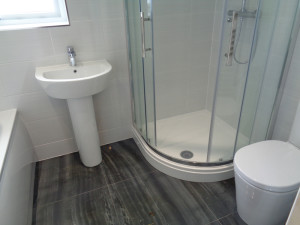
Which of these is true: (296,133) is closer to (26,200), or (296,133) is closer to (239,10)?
(239,10)

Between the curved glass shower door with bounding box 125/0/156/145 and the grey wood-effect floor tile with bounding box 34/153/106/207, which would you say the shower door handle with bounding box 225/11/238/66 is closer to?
the curved glass shower door with bounding box 125/0/156/145

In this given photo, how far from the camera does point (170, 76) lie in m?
2.28

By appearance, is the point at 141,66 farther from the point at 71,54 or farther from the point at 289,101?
the point at 289,101

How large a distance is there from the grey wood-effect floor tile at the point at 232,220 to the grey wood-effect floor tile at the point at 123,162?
689 mm

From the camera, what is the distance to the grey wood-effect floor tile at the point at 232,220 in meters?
1.47

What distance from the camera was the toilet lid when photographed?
118 centimetres

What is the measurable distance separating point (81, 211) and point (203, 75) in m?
1.77

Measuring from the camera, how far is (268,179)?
1202 millimetres

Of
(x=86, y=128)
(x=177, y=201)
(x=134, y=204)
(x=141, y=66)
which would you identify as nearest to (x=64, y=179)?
(x=86, y=128)

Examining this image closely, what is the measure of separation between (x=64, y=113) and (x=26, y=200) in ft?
2.55

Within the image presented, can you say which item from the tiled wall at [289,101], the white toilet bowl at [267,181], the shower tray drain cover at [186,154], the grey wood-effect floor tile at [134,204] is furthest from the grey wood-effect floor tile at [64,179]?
the tiled wall at [289,101]

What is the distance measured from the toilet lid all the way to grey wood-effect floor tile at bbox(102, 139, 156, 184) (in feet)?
2.77

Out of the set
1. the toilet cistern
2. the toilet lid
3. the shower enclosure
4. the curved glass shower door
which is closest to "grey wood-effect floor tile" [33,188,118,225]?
the shower enclosure

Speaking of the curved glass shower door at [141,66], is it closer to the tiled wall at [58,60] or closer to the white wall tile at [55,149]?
the tiled wall at [58,60]
